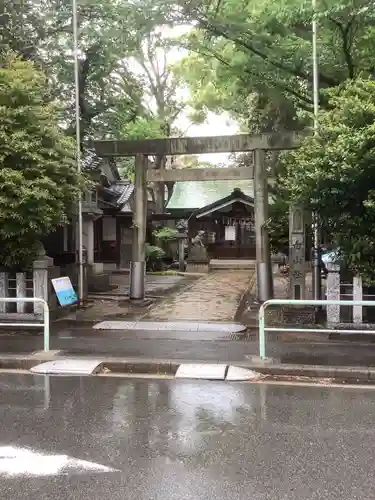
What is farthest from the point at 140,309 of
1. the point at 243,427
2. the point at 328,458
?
the point at 328,458

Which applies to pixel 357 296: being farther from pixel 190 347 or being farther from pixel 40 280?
pixel 40 280

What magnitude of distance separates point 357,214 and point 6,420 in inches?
290

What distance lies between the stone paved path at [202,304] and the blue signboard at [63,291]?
6.30 ft

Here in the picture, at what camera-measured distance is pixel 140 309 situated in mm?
13461

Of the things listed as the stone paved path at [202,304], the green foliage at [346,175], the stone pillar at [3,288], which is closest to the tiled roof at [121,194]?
the stone paved path at [202,304]

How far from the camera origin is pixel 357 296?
33.4 ft

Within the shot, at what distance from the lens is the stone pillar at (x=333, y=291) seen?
10.3 meters

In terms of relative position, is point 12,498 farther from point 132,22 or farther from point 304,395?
point 132,22

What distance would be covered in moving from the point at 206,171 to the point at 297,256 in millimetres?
3684

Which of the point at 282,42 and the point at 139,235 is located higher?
the point at 282,42

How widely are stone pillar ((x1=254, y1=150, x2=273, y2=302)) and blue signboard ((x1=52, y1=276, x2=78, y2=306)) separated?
4854 mm

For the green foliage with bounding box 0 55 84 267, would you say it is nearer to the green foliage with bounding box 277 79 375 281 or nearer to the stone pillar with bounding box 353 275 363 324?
the green foliage with bounding box 277 79 375 281

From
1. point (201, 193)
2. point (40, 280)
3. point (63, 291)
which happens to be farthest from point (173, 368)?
point (201, 193)

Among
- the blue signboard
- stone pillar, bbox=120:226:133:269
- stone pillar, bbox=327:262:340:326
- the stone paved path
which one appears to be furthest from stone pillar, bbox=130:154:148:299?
stone pillar, bbox=120:226:133:269
